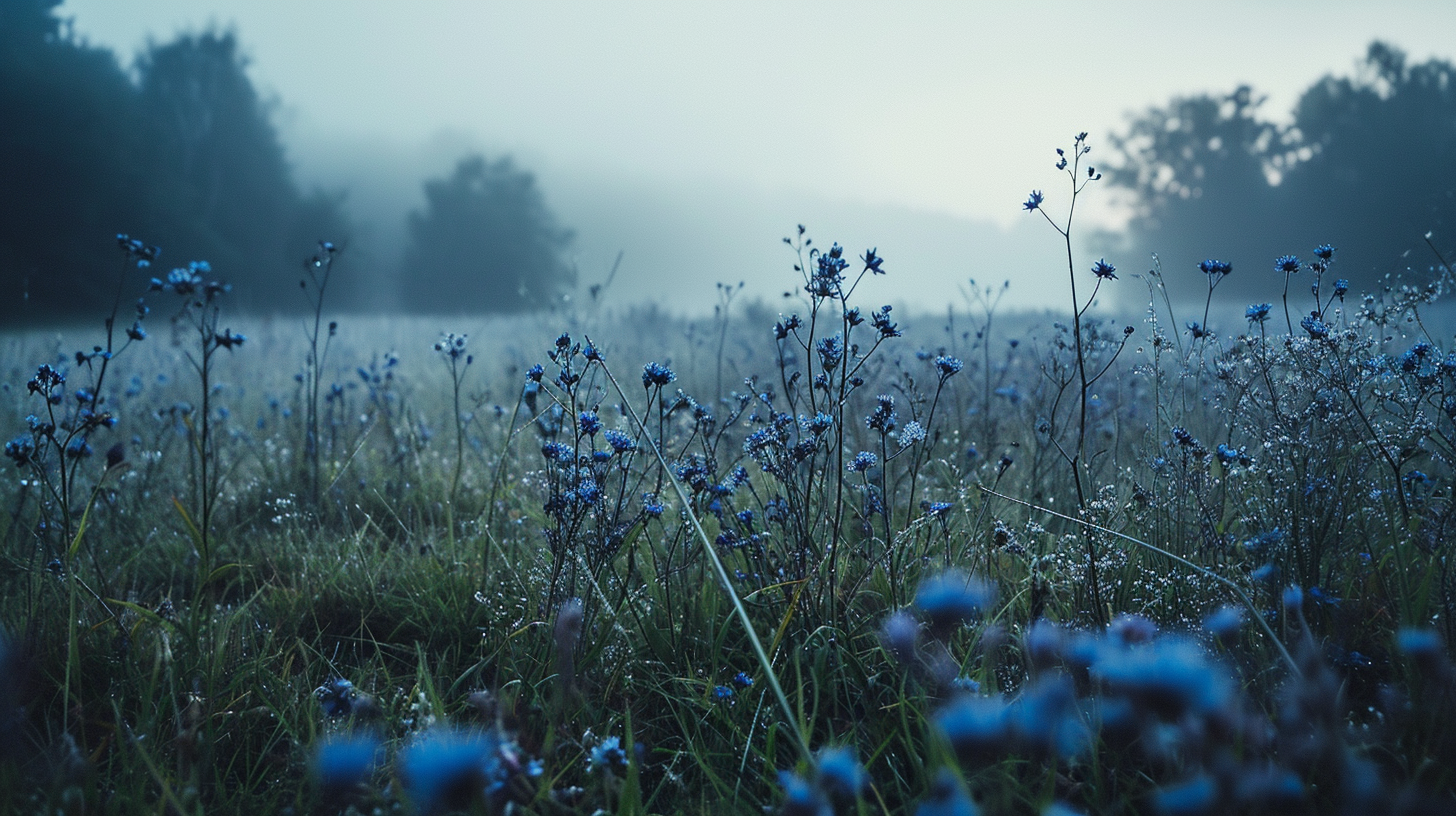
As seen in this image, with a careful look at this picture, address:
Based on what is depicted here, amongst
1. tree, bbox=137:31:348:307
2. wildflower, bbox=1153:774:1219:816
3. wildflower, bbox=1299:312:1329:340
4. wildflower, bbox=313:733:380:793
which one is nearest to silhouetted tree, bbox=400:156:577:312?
tree, bbox=137:31:348:307

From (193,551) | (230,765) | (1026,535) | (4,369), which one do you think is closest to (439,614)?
(230,765)

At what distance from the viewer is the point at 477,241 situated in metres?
33.4

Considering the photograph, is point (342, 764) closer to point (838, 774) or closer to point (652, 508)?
point (838, 774)

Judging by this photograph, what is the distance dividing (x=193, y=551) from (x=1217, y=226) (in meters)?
21.0

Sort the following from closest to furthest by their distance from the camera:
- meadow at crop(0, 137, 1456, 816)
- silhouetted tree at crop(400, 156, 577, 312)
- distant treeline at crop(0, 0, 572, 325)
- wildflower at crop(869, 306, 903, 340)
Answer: meadow at crop(0, 137, 1456, 816)
wildflower at crop(869, 306, 903, 340)
distant treeline at crop(0, 0, 572, 325)
silhouetted tree at crop(400, 156, 577, 312)

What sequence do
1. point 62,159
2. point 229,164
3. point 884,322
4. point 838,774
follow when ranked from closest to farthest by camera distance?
point 838,774
point 884,322
point 62,159
point 229,164

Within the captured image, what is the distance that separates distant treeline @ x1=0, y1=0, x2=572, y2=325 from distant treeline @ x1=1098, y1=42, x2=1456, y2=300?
401 centimetres

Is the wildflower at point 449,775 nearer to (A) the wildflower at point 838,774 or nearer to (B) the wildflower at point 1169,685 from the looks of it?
(A) the wildflower at point 838,774

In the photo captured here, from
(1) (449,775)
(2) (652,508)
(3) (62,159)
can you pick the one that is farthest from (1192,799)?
(3) (62,159)

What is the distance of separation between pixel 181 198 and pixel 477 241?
13.2 metres

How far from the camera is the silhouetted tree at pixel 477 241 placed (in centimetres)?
3244

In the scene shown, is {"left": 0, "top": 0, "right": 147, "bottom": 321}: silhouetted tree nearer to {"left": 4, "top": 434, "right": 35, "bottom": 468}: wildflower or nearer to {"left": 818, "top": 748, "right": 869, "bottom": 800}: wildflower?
{"left": 4, "top": 434, "right": 35, "bottom": 468}: wildflower

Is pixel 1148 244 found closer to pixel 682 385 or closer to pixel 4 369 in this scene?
pixel 682 385

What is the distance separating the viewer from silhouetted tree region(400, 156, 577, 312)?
32.4 meters
